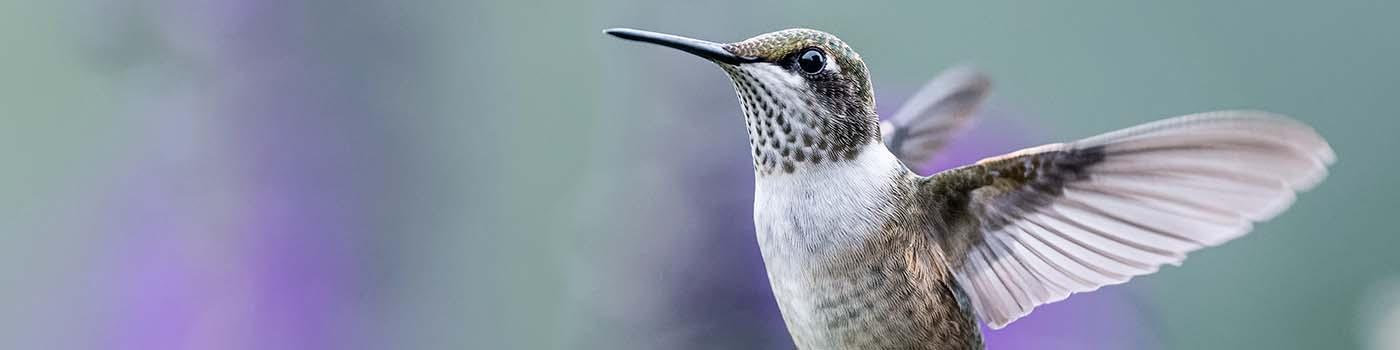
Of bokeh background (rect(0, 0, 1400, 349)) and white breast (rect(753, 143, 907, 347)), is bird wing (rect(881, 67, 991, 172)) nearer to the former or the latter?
bokeh background (rect(0, 0, 1400, 349))

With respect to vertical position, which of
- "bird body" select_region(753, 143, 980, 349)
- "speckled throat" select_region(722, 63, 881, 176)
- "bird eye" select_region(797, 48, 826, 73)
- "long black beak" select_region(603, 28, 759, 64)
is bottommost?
"bird body" select_region(753, 143, 980, 349)

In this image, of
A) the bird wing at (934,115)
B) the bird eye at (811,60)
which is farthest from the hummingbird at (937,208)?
the bird wing at (934,115)

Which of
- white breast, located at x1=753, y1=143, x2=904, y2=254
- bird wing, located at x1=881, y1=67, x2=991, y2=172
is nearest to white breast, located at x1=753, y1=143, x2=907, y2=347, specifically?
white breast, located at x1=753, y1=143, x2=904, y2=254

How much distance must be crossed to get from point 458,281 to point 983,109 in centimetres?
53

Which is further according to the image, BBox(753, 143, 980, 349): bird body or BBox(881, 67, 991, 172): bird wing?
BBox(881, 67, 991, 172): bird wing

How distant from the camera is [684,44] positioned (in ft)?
1.51

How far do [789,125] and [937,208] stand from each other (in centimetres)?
9

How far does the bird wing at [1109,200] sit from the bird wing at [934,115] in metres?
0.12

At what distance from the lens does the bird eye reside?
51cm

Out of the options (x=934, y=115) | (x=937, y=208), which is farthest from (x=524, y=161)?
(x=937, y=208)

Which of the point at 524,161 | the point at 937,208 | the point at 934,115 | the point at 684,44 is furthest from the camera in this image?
the point at 524,161

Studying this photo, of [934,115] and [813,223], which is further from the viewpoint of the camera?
[934,115]

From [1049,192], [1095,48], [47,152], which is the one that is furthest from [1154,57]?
[47,152]

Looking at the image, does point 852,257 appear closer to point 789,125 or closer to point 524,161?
point 789,125
